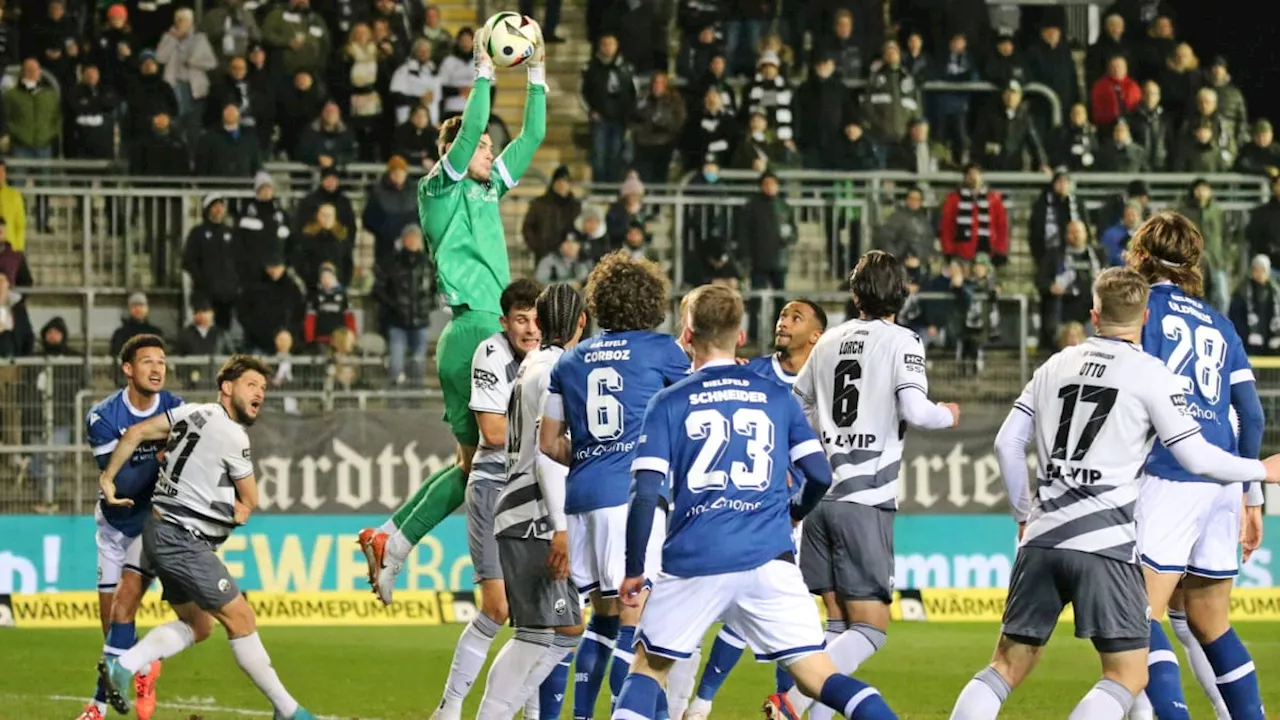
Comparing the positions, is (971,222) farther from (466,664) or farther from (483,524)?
(466,664)

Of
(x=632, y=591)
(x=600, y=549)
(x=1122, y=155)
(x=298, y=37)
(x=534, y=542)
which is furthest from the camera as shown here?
(x=1122, y=155)

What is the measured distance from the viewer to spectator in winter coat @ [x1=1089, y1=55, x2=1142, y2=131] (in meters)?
22.9

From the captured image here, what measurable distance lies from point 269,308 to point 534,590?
432 inches

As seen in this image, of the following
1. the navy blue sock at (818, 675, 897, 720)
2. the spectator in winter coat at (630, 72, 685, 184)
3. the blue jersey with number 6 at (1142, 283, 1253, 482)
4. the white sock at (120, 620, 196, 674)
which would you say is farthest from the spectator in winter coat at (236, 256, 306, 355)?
the navy blue sock at (818, 675, 897, 720)

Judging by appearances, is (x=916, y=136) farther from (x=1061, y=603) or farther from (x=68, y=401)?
(x=1061, y=603)

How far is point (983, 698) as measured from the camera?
756cm

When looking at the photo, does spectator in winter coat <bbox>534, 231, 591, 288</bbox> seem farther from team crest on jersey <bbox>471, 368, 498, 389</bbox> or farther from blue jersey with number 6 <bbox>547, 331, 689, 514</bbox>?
blue jersey with number 6 <bbox>547, 331, 689, 514</bbox>

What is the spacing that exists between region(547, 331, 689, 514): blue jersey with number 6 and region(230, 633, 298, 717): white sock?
2.28m

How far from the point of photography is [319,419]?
1695 centimetres

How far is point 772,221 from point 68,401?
7.27 meters

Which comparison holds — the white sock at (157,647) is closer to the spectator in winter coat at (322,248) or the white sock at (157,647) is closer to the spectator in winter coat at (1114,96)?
the spectator in winter coat at (322,248)

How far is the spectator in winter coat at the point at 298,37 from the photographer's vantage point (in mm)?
21688

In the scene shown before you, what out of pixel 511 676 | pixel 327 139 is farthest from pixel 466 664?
pixel 327 139

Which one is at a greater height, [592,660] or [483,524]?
[483,524]
